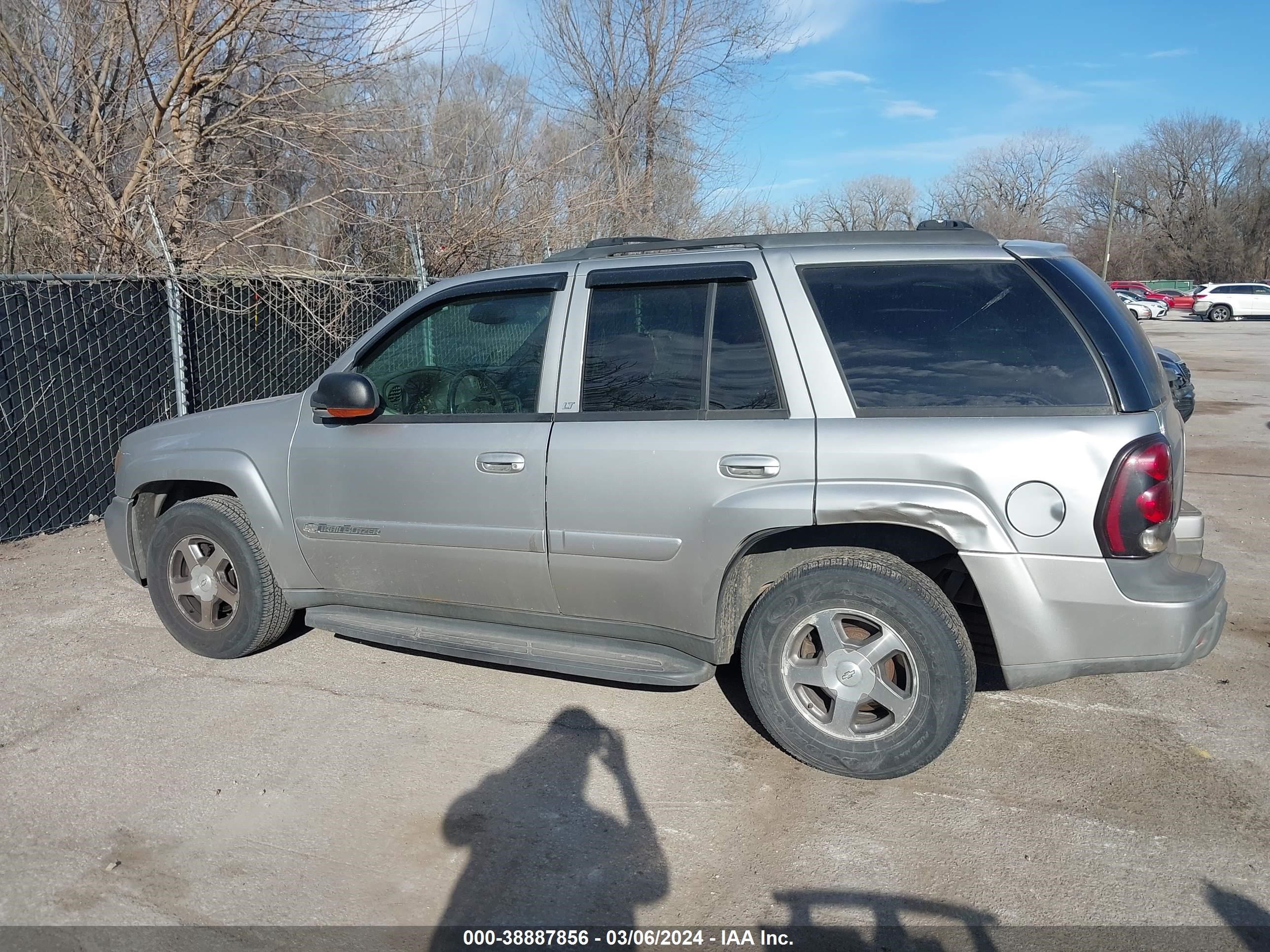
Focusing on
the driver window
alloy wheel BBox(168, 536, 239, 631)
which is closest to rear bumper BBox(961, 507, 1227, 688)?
the driver window

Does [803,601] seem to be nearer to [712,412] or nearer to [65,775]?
[712,412]

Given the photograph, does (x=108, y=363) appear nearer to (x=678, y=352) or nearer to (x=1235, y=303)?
(x=678, y=352)

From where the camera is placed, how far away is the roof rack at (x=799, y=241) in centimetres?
380

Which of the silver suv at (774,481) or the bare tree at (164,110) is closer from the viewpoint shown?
the silver suv at (774,481)

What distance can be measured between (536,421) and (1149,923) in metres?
2.73

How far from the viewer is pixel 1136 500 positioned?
3.31 meters

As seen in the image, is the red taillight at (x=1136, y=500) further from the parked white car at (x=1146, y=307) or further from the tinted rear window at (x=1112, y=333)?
the parked white car at (x=1146, y=307)

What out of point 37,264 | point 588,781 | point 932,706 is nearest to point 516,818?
point 588,781

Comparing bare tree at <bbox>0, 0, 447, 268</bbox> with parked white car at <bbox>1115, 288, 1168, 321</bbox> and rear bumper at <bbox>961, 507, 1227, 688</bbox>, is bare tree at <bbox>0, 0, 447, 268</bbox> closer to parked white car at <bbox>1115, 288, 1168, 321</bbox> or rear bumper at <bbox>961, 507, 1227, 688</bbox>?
rear bumper at <bbox>961, 507, 1227, 688</bbox>

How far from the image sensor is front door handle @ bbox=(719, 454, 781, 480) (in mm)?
3645

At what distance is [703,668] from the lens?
392 cm

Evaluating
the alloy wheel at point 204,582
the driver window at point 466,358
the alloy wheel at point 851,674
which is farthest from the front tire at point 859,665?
the alloy wheel at point 204,582

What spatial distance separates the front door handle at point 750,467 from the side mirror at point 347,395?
62.1 inches

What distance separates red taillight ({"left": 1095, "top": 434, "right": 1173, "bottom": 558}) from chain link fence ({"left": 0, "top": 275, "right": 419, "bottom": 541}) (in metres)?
6.67
